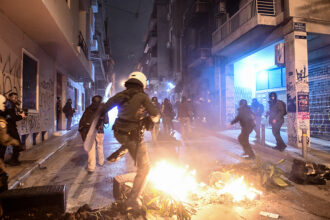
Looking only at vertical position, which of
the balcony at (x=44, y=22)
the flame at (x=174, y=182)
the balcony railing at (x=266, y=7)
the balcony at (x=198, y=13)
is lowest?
the flame at (x=174, y=182)

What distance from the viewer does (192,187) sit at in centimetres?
388

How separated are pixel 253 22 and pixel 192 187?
8.90 m

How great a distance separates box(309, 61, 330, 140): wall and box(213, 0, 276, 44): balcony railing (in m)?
3.89

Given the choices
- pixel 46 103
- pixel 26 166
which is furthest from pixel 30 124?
pixel 26 166

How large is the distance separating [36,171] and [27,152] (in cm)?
220

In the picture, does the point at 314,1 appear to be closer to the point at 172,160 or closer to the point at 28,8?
the point at 172,160

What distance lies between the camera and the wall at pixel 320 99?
33.1 feet

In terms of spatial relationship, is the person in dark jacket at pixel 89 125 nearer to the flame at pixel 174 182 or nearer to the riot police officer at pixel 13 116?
the flame at pixel 174 182

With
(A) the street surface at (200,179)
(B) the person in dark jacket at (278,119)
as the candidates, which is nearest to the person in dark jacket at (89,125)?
(A) the street surface at (200,179)

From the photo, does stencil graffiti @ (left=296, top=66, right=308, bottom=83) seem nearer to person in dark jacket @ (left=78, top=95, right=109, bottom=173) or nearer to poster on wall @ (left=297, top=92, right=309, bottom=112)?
poster on wall @ (left=297, top=92, right=309, bottom=112)

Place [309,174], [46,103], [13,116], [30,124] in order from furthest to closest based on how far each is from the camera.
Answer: [46,103]
[30,124]
[13,116]
[309,174]

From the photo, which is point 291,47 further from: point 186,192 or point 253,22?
point 186,192

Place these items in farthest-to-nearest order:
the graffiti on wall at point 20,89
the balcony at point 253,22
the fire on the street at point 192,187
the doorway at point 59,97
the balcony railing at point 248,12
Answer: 1. the doorway at point 59,97
2. the balcony railing at point 248,12
3. the balcony at point 253,22
4. the graffiti on wall at point 20,89
5. the fire on the street at point 192,187

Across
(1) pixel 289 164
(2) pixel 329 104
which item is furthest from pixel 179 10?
(1) pixel 289 164
